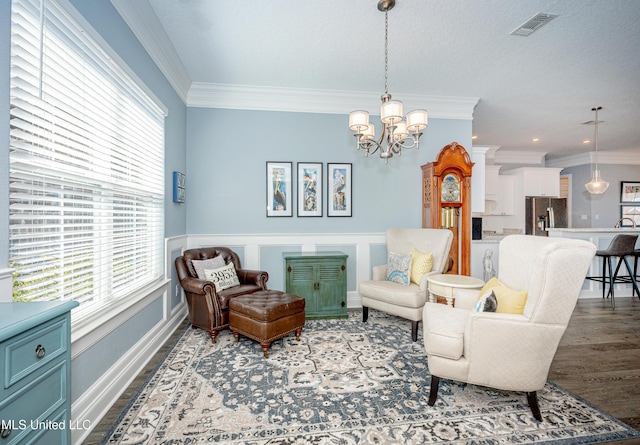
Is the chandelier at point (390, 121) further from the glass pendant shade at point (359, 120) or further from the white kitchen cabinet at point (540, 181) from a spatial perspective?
the white kitchen cabinet at point (540, 181)

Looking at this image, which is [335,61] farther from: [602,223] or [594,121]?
[602,223]

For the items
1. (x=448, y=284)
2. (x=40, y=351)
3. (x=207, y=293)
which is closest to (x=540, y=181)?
(x=448, y=284)

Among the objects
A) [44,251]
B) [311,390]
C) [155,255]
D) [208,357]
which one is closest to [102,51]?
[44,251]

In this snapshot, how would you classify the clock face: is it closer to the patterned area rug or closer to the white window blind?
the patterned area rug

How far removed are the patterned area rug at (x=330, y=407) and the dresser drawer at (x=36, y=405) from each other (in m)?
0.79

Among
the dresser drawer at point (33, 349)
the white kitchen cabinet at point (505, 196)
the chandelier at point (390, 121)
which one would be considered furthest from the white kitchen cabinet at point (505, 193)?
the dresser drawer at point (33, 349)

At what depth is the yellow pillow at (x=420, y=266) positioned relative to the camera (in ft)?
11.4

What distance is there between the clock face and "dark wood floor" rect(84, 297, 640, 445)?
6.47ft

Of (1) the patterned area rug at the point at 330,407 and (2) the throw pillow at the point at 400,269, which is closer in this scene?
(1) the patterned area rug at the point at 330,407

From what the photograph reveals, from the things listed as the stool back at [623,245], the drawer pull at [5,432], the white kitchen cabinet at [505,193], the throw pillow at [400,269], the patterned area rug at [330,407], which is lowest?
the patterned area rug at [330,407]

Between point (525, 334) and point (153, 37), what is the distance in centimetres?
363

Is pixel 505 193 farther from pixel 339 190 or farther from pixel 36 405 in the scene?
pixel 36 405

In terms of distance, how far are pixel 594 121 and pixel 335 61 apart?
4816 mm

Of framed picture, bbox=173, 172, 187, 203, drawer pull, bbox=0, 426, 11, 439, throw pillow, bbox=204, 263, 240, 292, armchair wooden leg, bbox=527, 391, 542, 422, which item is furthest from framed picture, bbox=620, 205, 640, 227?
drawer pull, bbox=0, 426, 11, 439
